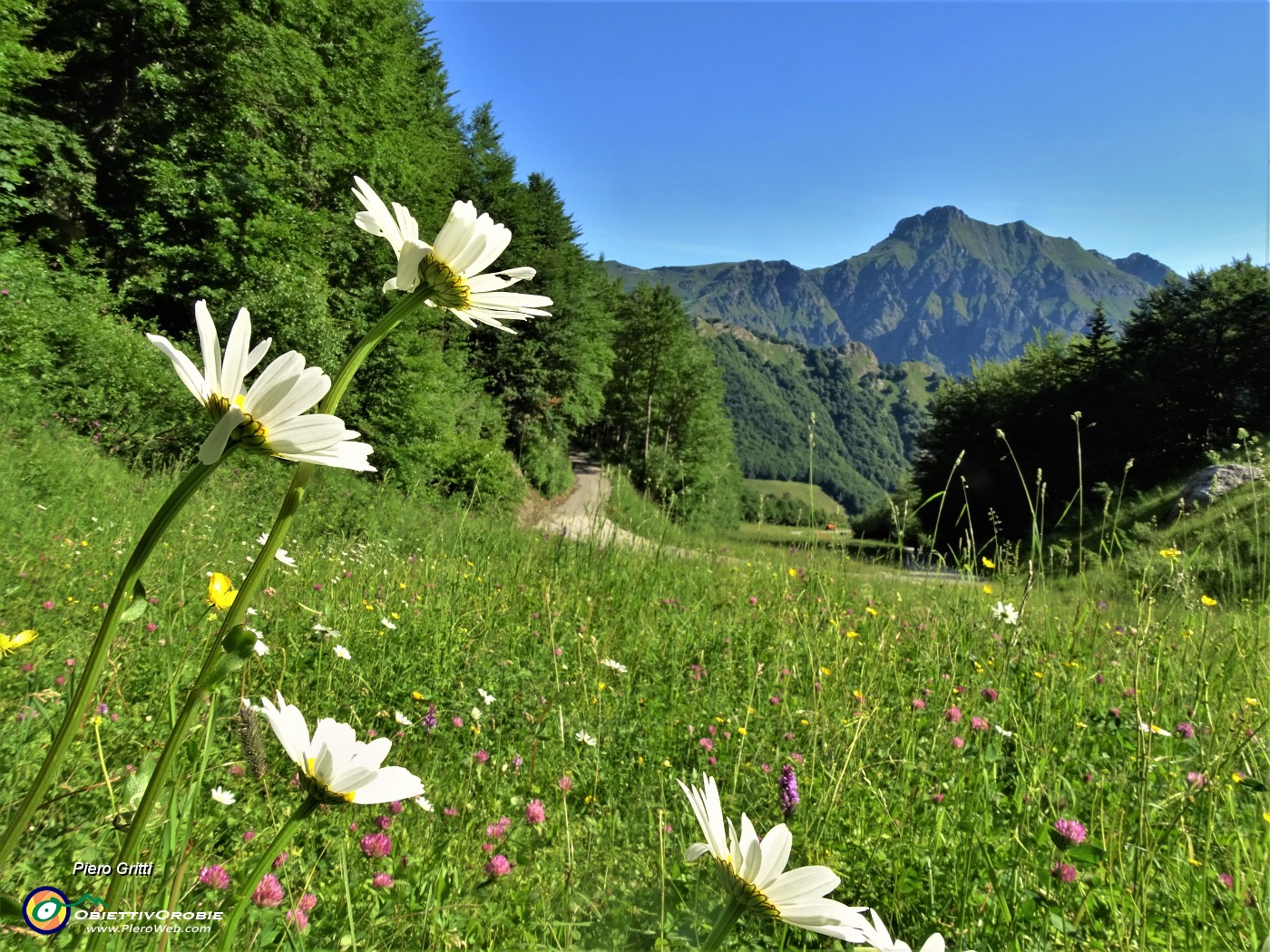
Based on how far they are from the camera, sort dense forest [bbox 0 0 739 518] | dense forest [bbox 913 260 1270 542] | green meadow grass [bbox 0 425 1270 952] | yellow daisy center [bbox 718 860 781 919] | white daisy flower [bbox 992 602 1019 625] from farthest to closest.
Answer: dense forest [bbox 913 260 1270 542]
dense forest [bbox 0 0 739 518]
white daisy flower [bbox 992 602 1019 625]
green meadow grass [bbox 0 425 1270 952]
yellow daisy center [bbox 718 860 781 919]

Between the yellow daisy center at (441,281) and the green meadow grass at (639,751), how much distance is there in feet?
1.55

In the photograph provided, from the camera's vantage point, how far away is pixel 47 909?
60 centimetres

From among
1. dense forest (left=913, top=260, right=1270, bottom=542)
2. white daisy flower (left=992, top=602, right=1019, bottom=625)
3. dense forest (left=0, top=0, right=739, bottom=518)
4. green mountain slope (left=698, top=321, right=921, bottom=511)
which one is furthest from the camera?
green mountain slope (left=698, top=321, right=921, bottom=511)

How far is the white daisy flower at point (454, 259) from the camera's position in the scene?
1.99 feet

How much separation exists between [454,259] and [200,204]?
41.5ft

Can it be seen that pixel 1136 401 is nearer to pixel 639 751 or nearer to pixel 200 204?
pixel 639 751

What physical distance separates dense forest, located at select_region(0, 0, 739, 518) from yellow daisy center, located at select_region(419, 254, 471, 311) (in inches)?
257

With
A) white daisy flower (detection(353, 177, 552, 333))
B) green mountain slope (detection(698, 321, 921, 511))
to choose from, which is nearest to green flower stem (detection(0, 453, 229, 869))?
white daisy flower (detection(353, 177, 552, 333))

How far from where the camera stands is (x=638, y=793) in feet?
6.48

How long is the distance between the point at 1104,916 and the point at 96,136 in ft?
52.0

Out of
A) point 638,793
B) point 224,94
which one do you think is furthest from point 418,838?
point 224,94

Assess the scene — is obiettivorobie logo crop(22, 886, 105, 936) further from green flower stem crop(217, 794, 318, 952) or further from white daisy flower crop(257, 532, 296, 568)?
white daisy flower crop(257, 532, 296, 568)

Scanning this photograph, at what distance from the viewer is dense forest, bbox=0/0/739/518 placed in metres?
7.89

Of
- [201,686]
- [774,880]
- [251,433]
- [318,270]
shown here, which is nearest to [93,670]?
[201,686]
